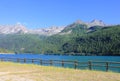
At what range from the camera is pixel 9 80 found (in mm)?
23250

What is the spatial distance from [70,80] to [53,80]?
1.45 meters

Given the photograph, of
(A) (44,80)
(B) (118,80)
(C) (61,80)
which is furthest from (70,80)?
(B) (118,80)

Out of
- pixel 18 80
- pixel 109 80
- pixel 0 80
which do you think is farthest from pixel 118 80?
pixel 0 80

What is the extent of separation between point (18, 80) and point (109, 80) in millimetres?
7352

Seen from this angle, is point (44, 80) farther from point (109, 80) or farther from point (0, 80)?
point (109, 80)

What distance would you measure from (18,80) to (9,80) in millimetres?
782

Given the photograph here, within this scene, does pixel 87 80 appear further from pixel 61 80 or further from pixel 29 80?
pixel 29 80

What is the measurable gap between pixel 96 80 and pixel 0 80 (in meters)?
7.89

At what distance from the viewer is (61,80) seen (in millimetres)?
22344

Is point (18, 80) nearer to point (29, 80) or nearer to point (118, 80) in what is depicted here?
point (29, 80)

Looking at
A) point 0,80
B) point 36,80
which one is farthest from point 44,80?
point 0,80

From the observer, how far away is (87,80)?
22.1 m

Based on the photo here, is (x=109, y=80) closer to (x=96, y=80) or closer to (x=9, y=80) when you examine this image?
(x=96, y=80)

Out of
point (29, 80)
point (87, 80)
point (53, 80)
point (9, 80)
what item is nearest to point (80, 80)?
point (87, 80)
